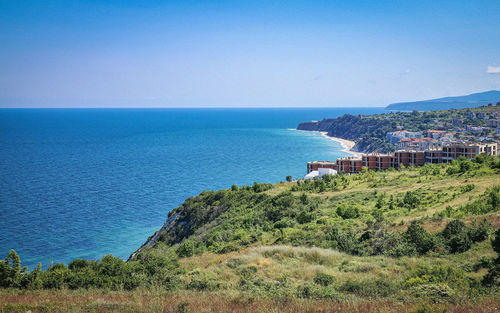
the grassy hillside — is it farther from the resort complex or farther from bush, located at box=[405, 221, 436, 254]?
the resort complex

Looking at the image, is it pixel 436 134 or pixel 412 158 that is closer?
pixel 412 158

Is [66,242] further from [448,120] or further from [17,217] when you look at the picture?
[448,120]

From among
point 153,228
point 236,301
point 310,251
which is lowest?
point 153,228

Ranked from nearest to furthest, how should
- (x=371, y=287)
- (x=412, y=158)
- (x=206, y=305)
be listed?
(x=206, y=305)
(x=371, y=287)
(x=412, y=158)

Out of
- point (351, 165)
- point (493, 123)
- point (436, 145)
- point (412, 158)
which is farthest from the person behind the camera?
point (493, 123)

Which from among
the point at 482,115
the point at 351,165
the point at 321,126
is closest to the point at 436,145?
the point at 351,165

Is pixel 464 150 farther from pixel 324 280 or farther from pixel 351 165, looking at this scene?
pixel 324 280

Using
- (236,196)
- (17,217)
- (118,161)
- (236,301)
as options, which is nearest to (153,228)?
(236,196)
